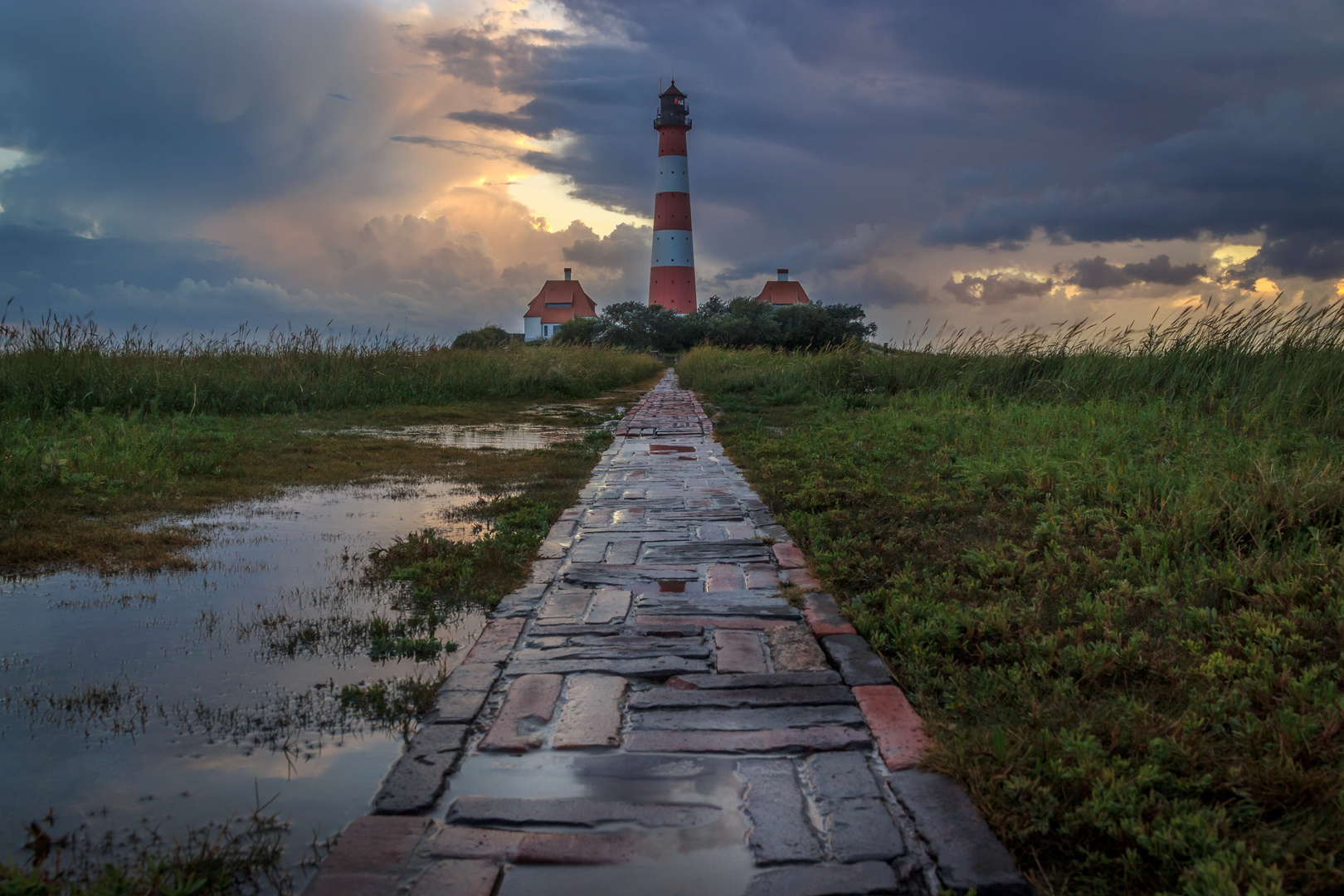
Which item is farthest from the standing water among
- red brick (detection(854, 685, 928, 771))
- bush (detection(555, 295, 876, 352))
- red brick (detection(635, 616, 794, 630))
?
bush (detection(555, 295, 876, 352))

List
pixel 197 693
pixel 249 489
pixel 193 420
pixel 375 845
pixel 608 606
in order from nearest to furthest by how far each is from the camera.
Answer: pixel 375 845 → pixel 197 693 → pixel 608 606 → pixel 249 489 → pixel 193 420

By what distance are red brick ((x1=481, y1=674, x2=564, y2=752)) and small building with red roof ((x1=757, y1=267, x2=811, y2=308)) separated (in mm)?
53510

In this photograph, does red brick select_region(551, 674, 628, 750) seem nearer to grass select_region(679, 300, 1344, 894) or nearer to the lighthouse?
grass select_region(679, 300, 1344, 894)

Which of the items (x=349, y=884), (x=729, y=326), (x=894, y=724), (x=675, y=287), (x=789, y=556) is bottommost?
(x=349, y=884)

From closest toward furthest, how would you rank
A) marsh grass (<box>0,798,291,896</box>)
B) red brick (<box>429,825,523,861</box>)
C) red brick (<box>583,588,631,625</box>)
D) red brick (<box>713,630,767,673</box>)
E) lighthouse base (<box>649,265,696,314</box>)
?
marsh grass (<box>0,798,291,896</box>)
red brick (<box>429,825,523,861</box>)
red brick (<box>713,630,767,673</box>)
red brick (<box>583,588,631,625</box>)
lighthouse base (<box>649,265,696,314</box>)

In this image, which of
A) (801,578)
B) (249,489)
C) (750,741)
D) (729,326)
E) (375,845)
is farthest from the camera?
(729,326)

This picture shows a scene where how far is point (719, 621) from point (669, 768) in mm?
968

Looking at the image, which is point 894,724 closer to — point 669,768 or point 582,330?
point 669,768

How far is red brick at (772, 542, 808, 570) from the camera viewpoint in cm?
344

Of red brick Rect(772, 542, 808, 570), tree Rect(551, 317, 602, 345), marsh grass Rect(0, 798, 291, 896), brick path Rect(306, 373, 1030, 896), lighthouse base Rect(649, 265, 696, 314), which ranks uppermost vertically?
lighthouse base Rect(649, 265, 696, 314)

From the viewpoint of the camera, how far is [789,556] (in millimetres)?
3570

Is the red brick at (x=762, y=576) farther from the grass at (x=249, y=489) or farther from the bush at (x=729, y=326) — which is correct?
the bush at (x=729, y=326)

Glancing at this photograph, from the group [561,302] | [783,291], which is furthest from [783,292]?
[561,302]

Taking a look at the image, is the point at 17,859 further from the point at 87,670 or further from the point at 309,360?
the point at 309,360
